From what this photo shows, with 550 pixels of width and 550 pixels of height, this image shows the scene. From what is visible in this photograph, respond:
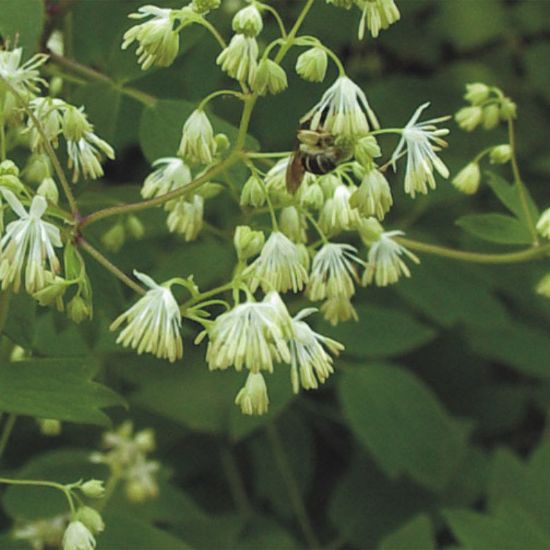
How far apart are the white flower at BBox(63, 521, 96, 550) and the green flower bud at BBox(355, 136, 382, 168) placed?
846 millimetres

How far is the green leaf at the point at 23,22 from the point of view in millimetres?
2248

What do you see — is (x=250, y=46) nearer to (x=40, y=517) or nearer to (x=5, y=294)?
(x=5, y=294)

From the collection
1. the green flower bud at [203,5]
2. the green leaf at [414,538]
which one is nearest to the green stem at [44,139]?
the green flower bud at [203,5]

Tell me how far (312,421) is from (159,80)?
1.27 m

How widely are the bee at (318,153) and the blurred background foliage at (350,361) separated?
0.33 meters

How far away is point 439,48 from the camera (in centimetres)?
425

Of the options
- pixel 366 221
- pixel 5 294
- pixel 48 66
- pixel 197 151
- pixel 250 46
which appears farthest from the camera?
pixel 48 66

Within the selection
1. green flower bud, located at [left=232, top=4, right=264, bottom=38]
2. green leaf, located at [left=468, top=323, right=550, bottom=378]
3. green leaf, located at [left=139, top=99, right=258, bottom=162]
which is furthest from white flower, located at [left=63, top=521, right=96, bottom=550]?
green leaf, located at [left=468, top=323, right=550, bottom=378]

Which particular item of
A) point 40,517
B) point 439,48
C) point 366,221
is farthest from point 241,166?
point 439,48

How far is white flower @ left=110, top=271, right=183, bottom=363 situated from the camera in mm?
1717

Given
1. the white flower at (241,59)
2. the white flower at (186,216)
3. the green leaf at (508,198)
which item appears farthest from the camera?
the green leaf at (508,198)

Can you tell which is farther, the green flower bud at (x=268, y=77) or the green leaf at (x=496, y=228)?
the green leaf at (x=496, y=228)

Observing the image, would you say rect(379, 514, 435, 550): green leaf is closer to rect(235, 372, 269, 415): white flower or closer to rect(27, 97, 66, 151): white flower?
rect(235, 372, 269, 415): white flower

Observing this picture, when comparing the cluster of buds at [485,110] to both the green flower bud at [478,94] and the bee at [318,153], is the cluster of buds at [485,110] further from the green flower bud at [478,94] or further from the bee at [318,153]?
the bee at [318,153]
